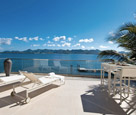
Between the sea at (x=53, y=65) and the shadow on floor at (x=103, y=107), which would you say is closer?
the shadow on floor at (x=103, y=107)

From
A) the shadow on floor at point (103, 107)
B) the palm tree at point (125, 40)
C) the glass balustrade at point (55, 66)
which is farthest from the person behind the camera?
the glass balustrade at point (55, 66)

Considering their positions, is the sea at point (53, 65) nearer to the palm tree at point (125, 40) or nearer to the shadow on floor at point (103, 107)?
the palm tree at point (125, 40)

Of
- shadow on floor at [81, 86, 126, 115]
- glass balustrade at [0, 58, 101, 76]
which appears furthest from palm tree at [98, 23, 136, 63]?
shadow on floor at [81, 86, 126, 115]

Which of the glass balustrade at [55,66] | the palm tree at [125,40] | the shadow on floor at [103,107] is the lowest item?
the shadow on floor at [103,107]

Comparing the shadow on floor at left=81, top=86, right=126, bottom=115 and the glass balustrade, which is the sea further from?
the shadow on floor at left=81, top=86, right=126, bottom=115

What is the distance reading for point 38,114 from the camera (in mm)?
1773

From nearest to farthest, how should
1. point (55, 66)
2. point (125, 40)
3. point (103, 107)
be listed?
point (103, 107) → point (125, 40) → point (55, 66)

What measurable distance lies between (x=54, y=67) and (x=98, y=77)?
8.53ft

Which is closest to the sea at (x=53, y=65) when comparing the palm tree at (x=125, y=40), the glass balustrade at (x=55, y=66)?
the glass balustrade at (x=55, y=66)

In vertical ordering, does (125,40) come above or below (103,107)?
above

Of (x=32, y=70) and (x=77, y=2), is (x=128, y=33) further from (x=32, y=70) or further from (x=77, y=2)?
(x=32, y=70)

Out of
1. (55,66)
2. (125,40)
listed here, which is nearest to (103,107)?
(125,40)

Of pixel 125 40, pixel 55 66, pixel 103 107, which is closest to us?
pixel 103 107

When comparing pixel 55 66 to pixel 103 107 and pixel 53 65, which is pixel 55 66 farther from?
pixel 103 107
